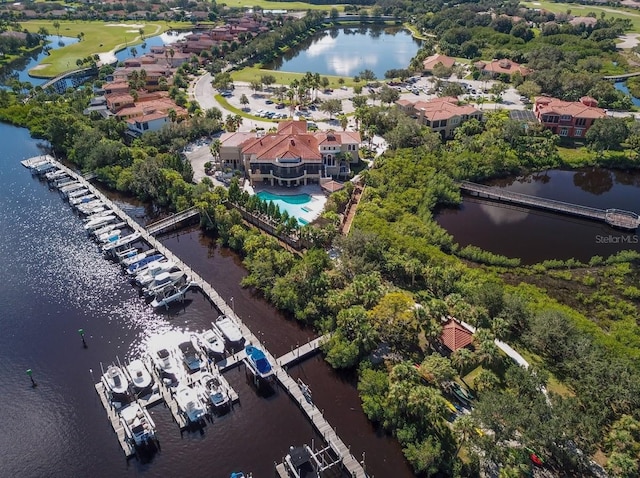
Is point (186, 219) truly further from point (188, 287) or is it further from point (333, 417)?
point (333, 417)

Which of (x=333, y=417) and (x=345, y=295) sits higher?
(x=345, y=295)

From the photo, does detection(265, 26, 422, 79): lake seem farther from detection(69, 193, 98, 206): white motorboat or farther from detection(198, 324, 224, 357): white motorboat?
detection(198, 324, 224, 357): white motorboat

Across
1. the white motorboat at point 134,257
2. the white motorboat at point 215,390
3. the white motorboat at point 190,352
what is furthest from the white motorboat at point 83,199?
the white motorboat at point 215,390

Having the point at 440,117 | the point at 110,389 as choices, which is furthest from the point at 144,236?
the point at 440,117

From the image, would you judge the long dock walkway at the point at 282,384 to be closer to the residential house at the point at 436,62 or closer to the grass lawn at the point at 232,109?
the grass lawn at the point at 232,109

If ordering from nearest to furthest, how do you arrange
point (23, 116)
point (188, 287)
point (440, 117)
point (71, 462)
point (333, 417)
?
point (71, 462) → point (333, 417) → point (188, 287) → point (440, 117) → point (23, 116)

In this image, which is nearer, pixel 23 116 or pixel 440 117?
pixel 440 117
